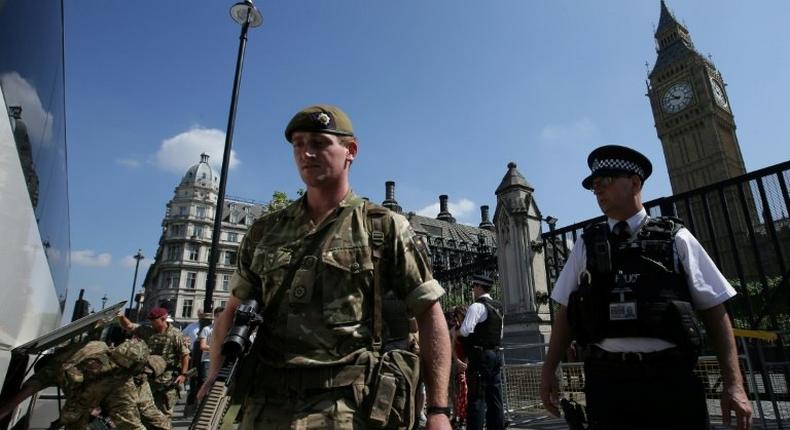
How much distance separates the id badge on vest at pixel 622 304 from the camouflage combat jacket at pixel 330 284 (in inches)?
43.0

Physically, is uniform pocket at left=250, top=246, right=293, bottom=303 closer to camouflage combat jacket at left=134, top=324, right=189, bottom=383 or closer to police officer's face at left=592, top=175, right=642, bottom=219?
police officer's face at left=592, top=175, right=642, bottom=219

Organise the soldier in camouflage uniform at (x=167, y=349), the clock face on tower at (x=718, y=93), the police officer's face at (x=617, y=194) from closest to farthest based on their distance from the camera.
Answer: the police officer's face at (x=617, y=194)
the soldier in camouflage uniform at (x=167, y=349)
the clock face on tower at (x=718, y=93)

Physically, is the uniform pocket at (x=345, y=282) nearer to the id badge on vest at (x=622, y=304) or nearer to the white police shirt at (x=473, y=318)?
the id badge on vest at (x=622, y=304)

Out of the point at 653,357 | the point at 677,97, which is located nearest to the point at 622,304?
the point at 653,357

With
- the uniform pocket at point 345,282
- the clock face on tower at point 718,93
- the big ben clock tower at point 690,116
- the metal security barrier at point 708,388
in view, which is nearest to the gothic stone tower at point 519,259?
the metal security barrier at point 708,388

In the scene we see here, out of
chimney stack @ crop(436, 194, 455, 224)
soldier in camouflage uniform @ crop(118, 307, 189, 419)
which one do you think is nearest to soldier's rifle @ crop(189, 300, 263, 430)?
soldier in camouflage uniform @ crop(118, 307, 189, 419)

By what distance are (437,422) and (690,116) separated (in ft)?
295

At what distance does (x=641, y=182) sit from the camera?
109 inches

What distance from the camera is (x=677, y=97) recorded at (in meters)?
75.7

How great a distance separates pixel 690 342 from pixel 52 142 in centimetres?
567

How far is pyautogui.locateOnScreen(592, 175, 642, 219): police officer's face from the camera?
264cm

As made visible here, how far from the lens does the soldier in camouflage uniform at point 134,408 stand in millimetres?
4707

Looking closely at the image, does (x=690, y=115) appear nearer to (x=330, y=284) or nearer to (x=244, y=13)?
(x=244, y=13)

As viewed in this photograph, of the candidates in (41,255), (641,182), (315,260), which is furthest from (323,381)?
(41,255)
